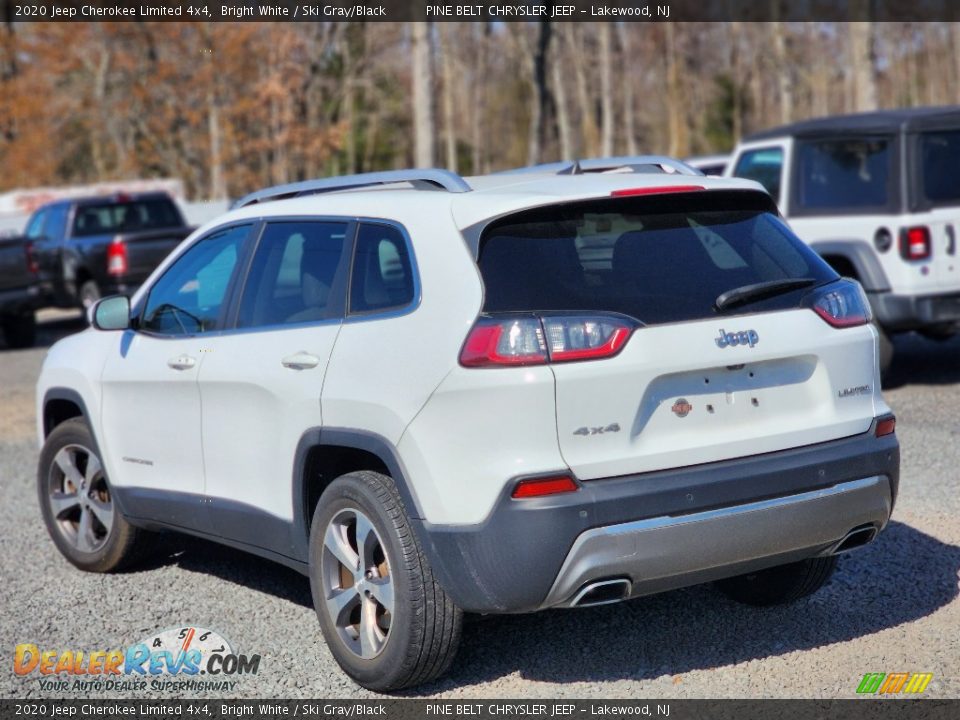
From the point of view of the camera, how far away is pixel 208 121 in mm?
43500

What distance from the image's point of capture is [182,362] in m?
5.55

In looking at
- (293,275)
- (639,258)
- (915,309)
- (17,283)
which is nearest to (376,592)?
(293,275)

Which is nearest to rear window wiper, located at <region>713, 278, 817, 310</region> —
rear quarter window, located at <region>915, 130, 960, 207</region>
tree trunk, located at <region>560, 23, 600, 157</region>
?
rear quarter window, located at <region>915, 130, 960, 207</region>

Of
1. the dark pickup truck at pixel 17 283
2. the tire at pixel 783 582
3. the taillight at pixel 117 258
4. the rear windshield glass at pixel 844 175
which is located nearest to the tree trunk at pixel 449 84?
the taillight at pixel 117 258

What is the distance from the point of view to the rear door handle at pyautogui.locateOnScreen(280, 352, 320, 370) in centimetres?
475

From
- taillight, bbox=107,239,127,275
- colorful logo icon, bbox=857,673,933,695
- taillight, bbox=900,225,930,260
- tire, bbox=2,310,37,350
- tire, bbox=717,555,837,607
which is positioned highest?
taillight, bbox=900,225,930,260

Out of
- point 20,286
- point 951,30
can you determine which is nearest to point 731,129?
point 951,30

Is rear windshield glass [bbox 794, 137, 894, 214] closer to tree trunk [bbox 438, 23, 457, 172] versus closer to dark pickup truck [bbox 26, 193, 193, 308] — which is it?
dark pickup truck [bbox 26, 193, 193, 308]

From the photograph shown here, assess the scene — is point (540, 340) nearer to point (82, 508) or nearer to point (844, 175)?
point (82, 508)

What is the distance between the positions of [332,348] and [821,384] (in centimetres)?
168

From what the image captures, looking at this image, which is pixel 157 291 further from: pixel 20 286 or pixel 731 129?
pixel 731 129

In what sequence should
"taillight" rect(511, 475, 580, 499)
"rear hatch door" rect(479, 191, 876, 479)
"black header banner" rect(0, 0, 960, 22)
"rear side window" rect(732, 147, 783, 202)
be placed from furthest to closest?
"black header banner" rect(0, 0, 960, 22), "rear side window" rect(732, 147, 783, 202), "rear hatch door" rect(479, 191, 876, 479), "taillight" rect(511, 475, 580, 499)

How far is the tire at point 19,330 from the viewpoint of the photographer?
1866cm

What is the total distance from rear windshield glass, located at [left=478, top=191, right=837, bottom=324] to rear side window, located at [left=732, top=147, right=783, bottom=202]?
6753 mm
